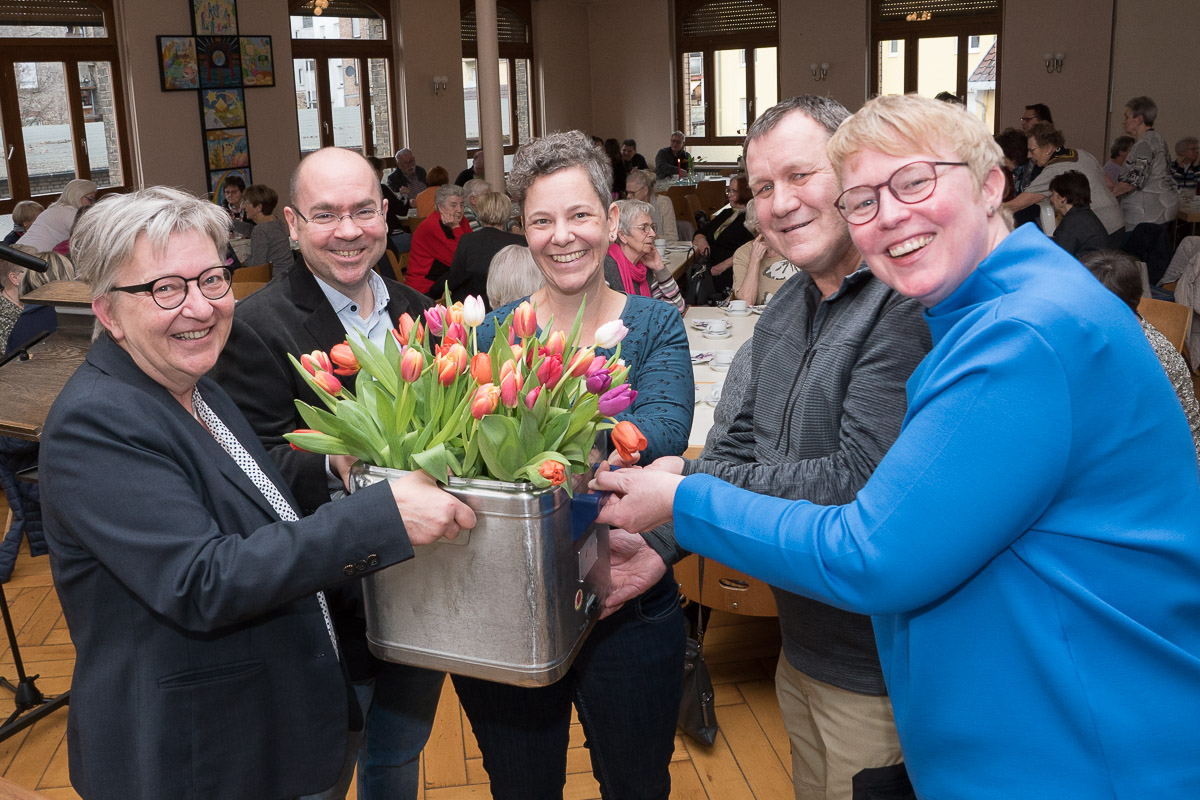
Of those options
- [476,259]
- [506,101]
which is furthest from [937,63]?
[476,259]

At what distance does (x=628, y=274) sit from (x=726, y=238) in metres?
3.32

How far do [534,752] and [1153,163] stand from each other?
9377mm

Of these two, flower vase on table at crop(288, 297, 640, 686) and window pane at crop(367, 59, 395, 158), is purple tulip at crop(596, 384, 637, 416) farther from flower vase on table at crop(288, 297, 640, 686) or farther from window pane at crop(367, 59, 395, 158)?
window pane at crop(367, 59, 395, 158)

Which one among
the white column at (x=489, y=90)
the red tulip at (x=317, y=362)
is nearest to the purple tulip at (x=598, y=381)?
the red tulip at (x=317, y=362)

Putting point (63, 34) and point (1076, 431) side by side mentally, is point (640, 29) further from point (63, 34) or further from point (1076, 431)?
point (1076, 431)

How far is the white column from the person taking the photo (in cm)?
817

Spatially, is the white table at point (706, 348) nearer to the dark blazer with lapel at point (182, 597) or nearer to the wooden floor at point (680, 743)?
the wooden floor at point (680, 743)

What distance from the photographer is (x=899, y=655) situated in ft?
3.98

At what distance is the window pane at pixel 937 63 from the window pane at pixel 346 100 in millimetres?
8151

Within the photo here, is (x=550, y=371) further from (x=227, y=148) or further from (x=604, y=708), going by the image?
(x=227, y=148)

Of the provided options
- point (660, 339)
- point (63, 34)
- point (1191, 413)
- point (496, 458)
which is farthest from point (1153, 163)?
point (63, 34)

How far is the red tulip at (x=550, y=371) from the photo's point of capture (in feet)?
3.89

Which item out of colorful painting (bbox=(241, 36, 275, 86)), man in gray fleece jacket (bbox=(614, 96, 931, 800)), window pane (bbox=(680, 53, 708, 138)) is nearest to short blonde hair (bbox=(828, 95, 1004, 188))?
man in gray fleece jacket (bbox=(614, 96, 931, 800))

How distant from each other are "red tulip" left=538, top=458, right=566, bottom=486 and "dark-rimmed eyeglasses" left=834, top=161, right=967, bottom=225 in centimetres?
44
